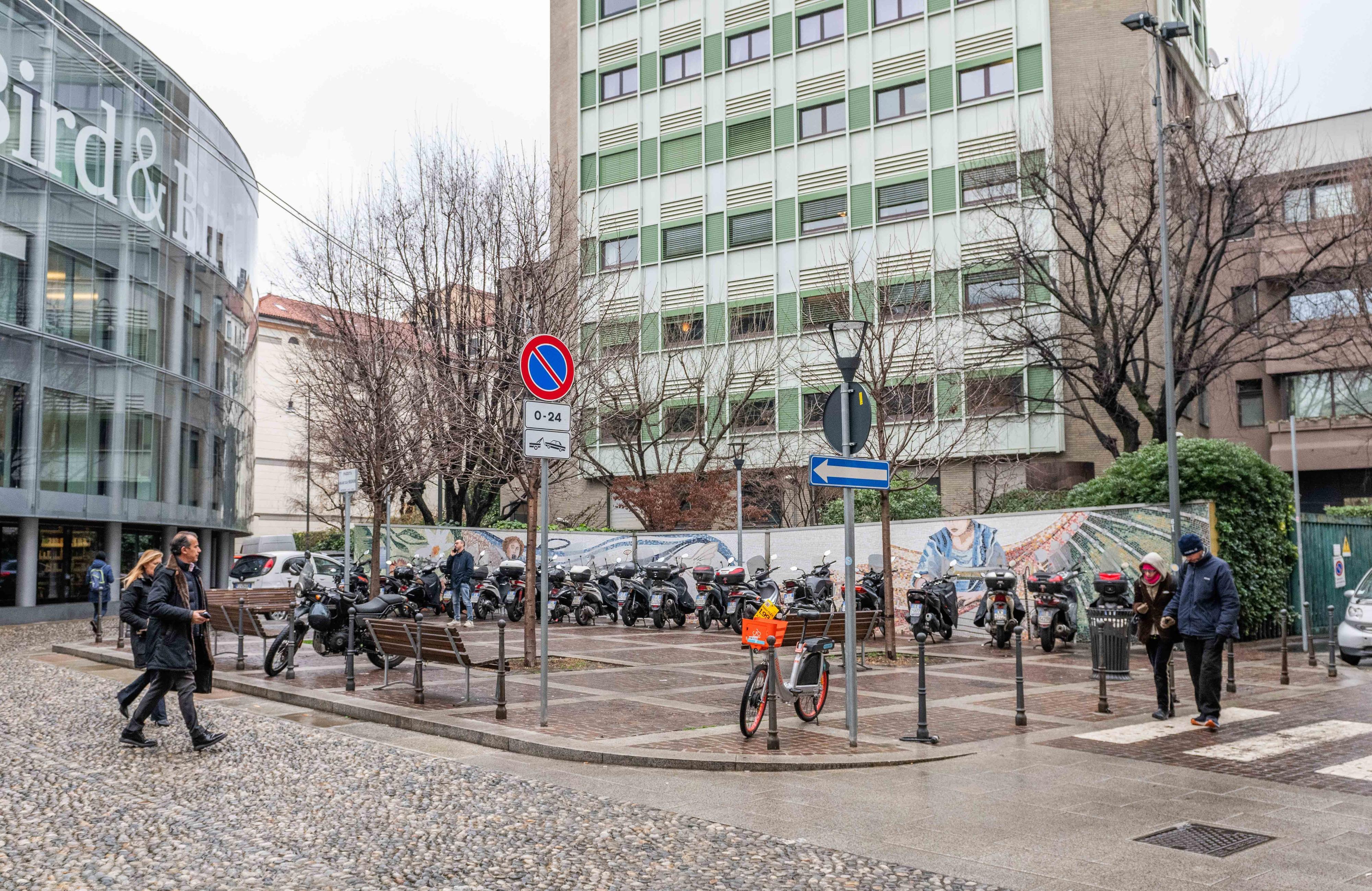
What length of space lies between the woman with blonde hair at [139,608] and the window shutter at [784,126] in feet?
102

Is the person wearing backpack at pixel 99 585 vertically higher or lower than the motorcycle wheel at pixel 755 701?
higher

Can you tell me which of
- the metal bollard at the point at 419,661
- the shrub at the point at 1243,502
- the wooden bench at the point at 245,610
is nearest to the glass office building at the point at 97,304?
the wooden bench at the point at 245,610

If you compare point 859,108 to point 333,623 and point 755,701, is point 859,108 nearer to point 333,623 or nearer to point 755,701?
point 333,623

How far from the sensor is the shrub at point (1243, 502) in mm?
18875

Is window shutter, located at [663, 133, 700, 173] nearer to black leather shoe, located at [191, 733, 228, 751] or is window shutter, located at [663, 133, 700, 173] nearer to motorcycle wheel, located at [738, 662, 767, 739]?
motorcycle wheel, located at [738, 662, 767, 739]

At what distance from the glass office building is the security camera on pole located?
18.2m

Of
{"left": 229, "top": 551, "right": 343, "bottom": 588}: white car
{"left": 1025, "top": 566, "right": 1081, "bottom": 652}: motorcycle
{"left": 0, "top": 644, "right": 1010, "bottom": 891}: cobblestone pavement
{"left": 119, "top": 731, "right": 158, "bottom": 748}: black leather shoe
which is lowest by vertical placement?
{"left": 0, "top": 644, "right": 1010, "bottom": 891}: cobblestone pavement

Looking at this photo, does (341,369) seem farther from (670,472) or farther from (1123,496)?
(1123,496)

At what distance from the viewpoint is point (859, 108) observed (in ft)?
121

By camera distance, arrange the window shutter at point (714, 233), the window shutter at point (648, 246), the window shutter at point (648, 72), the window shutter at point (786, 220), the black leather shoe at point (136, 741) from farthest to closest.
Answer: the window shutter at point (648, 72)
the window shutter at point (648, 246)
the window shutter at point (714, 233)
the window shutter at point (786, 220)
the black leather shoe at point (136, 741)

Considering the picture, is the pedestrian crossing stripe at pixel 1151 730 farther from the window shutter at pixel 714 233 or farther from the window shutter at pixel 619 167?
the window shutter at pixel 619 167

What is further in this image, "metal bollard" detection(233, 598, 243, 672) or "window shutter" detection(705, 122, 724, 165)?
"window shutter" detection(705, 122, 724, 165)

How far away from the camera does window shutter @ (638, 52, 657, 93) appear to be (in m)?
41.4

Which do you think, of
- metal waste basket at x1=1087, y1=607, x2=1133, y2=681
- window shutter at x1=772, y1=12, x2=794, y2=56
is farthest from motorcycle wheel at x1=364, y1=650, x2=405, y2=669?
window shutter at x1=772, y1=12, x2=794, y2=56
